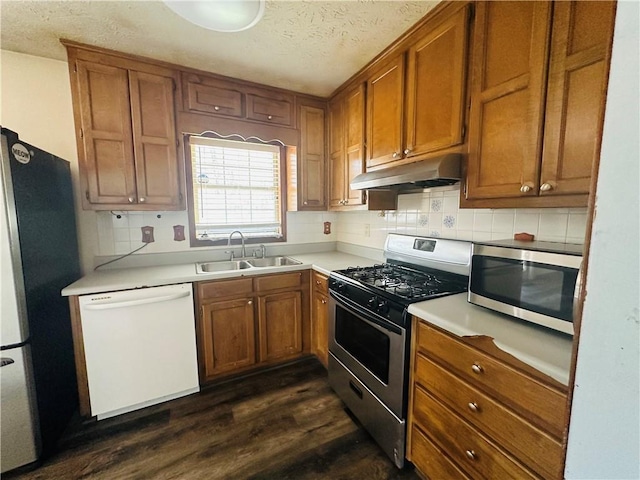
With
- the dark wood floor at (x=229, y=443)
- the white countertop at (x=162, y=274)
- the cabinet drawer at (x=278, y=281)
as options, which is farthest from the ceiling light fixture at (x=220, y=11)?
the dark wood floor at (x=229, y=443)

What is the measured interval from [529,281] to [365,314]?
82 centimetres

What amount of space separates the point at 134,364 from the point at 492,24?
9.22 ft

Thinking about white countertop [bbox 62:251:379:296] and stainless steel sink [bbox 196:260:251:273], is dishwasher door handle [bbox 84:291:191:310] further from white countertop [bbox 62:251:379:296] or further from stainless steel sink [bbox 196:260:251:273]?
stainless steel sink [bbox 196:260:251:273]

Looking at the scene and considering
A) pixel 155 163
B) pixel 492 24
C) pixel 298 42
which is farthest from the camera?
pixel 155 163

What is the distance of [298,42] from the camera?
174 cm

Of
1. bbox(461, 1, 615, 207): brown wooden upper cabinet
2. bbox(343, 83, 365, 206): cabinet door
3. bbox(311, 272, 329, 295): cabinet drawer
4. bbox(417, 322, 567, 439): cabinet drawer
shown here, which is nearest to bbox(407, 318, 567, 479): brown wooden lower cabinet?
bbox(417, 322, 567, 439): cabinet drawer

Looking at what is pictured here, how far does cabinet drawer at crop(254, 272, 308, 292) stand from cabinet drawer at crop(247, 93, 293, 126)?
1.37 meters

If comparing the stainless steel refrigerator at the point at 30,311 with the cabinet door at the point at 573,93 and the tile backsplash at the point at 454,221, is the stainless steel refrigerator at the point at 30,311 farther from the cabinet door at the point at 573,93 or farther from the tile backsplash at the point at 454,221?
the cabinet door at the point at 573,93

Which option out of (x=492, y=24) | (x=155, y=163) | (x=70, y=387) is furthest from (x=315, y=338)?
(x=492, y=24)

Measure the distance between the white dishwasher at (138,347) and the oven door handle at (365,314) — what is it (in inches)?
42.0

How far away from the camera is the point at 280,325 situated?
2.32 m

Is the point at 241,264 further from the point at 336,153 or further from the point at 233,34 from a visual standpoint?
the point at 233,34

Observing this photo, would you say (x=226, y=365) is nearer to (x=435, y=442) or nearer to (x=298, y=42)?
(x=435, y=442)

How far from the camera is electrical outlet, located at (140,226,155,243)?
226 cm
